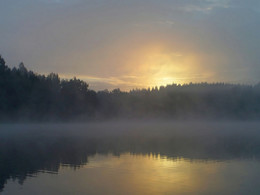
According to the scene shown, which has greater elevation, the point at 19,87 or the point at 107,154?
the point at 19,87

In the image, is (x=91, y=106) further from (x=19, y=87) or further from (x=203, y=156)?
(x=203, y=156)

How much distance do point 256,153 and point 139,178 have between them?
14.5 metres

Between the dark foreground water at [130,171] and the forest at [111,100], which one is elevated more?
the forest at [111,100]

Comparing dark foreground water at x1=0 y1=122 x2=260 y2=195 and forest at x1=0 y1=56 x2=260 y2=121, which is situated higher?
forest at x1=0 y1=56 x2=260 y2=121

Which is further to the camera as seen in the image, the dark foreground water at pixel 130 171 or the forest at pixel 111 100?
the forest at pixel 111 100

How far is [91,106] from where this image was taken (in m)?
103

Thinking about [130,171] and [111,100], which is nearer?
[130,171]

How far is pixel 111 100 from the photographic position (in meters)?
125

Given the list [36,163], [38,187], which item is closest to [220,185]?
[38,187]

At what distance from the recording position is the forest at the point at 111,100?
7575 cm

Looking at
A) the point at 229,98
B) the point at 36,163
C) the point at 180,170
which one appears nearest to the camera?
the point at 180,170

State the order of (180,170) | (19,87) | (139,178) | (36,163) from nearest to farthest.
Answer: (139,178) < (180,170) < (36,163) < (19,87)

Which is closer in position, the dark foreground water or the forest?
the dark foreground water

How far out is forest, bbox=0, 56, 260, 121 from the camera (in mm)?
75750
